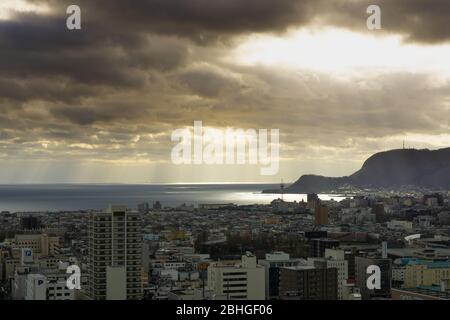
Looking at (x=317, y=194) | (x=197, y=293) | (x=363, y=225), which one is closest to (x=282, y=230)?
(x=363, y=225)

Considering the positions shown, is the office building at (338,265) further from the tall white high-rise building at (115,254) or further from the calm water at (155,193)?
the calm water at (155,193)

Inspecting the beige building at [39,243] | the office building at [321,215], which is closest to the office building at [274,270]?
the beige building at [39,243]

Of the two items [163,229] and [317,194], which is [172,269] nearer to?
[163,229]

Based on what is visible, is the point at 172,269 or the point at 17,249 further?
the point at 17,249

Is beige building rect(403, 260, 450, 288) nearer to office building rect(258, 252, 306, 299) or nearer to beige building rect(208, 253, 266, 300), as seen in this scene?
office building rect(258, 252, 306, 299)

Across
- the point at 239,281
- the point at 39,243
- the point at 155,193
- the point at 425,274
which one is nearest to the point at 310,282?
the point at 239,281

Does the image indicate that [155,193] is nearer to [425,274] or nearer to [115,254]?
[425,274]

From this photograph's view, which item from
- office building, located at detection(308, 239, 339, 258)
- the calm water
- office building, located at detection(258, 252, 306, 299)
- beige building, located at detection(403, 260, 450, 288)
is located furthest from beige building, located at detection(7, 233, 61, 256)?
the calm water
